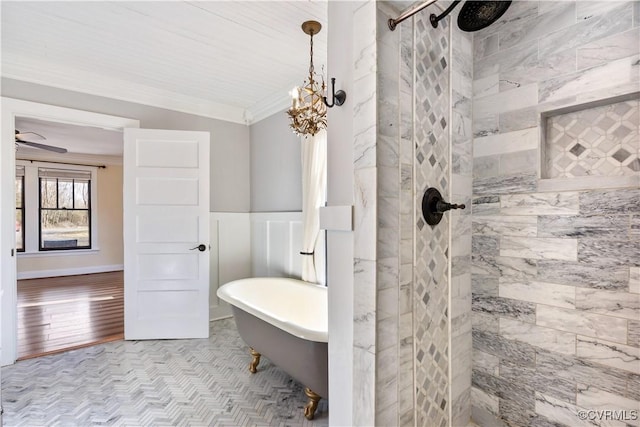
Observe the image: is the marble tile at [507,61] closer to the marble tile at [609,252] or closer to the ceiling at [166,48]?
Answer: the marble tile at [609,252]

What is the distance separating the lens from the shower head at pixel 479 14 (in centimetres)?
122

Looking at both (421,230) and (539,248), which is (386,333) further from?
(539,248)

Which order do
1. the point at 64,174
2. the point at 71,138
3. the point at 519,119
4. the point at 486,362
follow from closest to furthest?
the point at 519,119 → the point at 486,362 → the point at 71,138 → the point at 64,174

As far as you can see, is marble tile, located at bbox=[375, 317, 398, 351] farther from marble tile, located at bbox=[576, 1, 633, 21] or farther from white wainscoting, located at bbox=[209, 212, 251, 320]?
white wainscoting, located at bbox=[209, 212, 251, 320]

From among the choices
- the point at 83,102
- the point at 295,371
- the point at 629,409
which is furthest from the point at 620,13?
the point at 83,102

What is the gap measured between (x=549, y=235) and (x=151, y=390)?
261 centimetres

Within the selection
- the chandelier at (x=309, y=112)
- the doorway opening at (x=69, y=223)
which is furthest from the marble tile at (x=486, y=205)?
the doorway opening at (x=69, y=223)

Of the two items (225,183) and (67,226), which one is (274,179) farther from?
(67,226)

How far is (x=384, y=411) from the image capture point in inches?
43.4

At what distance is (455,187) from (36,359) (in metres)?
3.56

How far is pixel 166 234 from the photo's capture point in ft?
10.4

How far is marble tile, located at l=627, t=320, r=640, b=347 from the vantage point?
1.10 metres

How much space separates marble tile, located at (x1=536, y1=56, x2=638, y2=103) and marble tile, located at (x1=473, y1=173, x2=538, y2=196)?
326 millimetres

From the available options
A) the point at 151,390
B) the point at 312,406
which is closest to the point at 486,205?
the point at 312,406
